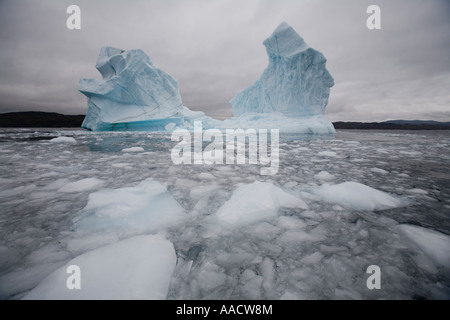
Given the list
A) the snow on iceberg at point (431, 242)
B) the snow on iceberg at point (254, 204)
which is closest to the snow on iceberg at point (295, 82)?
the snow on iceberg at point (254, 204)

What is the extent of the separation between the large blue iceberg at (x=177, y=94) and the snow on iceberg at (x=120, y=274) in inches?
547

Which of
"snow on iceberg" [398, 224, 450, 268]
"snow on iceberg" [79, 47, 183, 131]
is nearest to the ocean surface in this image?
"snow on iceberg" [398, 224, 450, 268]

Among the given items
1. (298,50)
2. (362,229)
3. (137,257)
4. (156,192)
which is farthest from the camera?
(298,50)

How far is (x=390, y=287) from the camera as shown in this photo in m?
0.72

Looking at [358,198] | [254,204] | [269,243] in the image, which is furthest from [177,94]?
[269,243]

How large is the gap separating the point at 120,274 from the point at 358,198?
5.18ft

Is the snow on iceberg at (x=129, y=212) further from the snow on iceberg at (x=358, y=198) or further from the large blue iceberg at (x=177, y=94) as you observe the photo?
the large blue iceberg at (x=177, y=94)

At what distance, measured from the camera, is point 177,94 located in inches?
605

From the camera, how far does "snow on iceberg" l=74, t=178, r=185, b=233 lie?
1141 millimetres

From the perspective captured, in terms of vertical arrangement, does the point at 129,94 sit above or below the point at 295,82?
below

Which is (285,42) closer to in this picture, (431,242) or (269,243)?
(431,242)
